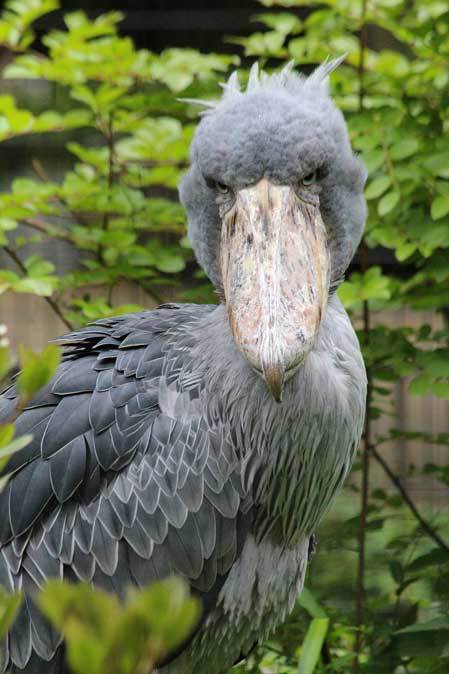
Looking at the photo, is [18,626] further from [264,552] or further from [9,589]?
[264,552]

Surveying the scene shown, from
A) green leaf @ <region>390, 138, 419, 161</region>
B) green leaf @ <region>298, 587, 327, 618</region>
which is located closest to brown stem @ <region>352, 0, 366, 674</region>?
green leaf @ <region>298, 587, 327, 618</region>

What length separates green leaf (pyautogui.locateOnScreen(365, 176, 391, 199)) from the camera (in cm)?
272

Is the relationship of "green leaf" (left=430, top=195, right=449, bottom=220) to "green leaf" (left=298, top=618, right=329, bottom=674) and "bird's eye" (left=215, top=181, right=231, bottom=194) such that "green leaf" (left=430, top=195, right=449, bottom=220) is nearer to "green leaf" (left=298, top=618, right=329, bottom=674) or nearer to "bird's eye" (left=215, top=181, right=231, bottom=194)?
"bird's eye" (left=215, top=181, right=231, bottom=194)

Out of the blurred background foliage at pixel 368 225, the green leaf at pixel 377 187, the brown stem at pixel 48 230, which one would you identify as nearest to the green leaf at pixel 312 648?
the blurred background foliage at pixel 368 225

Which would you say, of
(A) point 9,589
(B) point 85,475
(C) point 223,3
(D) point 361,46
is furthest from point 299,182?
(C) point 223,3

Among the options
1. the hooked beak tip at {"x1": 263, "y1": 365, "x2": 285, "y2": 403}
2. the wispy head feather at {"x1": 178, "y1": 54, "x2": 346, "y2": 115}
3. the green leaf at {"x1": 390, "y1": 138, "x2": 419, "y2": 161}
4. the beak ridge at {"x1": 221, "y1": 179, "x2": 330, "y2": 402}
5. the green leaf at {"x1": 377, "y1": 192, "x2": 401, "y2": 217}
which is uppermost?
the wispy head feather at {"x1": 178, "y1": 54, "x2": 346, "y2": 115}

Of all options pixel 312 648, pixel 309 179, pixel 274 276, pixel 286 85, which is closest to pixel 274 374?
pixel 274 276

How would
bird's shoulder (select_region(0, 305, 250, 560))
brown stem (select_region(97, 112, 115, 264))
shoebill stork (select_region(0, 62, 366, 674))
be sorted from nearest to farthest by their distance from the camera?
shoebill stork (select_region(0, 62, 366, 674)) → bird's shoulder (select_region(0, 305, 250, 560)) → brown stem (select_region(97, 112, 115, 264))

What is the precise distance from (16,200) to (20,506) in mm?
1389

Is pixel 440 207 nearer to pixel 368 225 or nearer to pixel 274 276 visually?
pixel 368 225

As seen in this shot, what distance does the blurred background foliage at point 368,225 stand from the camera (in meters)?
2.81

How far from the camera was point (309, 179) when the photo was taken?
1787 millimetres

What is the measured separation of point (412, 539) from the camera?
334cm

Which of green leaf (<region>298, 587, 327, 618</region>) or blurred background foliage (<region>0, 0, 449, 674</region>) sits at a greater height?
blurred background foliage (<region>0, 0, 449, 674</region>)
